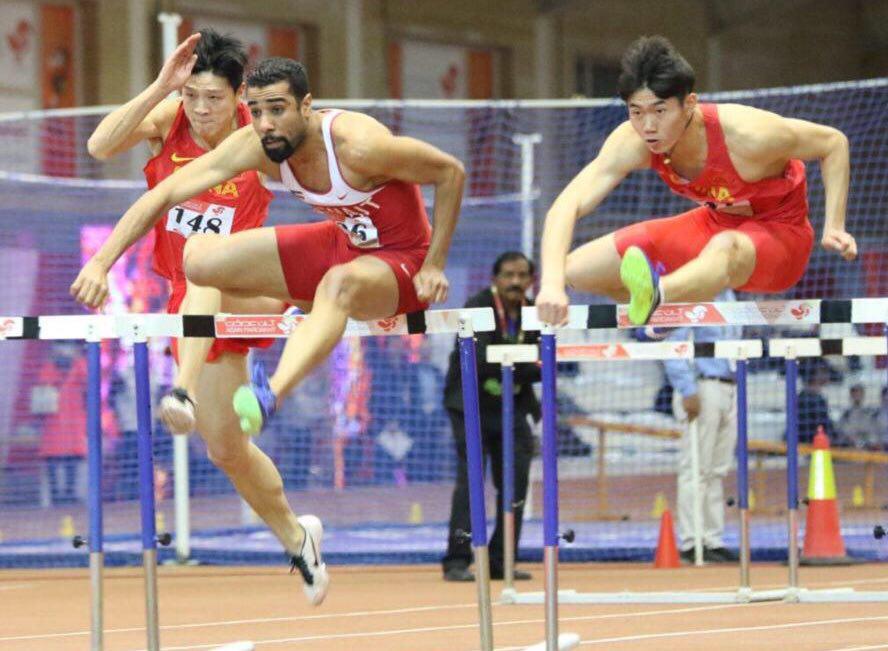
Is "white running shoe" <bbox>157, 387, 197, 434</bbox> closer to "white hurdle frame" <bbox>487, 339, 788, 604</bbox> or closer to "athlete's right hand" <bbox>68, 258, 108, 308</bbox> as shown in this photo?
"athlete's right hand" <bbox>68, 258, 108, 308</bbox>

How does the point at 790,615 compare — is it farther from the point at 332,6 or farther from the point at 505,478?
the point at 332,6

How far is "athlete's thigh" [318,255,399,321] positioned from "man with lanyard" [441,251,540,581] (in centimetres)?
359

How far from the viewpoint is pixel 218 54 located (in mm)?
5766

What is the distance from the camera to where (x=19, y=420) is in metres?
11.6

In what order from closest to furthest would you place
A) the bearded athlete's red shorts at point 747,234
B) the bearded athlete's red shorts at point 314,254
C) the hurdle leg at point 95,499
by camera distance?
1. the hurdle leg at point 95,499
2. the bearded athlete's red shorts at point 314,254
3. the bearded athlete's red shorts at point 747,234

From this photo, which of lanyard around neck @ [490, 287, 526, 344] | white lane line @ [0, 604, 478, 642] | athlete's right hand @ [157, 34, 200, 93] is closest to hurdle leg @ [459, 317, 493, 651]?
athlete's right hand @ [157, 34, 200, 93]

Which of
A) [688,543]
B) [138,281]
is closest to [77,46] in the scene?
[138,281]

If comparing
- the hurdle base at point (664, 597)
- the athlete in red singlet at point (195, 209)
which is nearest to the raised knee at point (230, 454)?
the athlete in red singlet at point (195, 209)

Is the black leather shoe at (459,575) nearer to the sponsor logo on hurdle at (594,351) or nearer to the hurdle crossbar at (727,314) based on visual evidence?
the sponsor logo on hurdle at (594,351)

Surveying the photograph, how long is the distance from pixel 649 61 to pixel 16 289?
276 inches

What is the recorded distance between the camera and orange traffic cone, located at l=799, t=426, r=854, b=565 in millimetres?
9242

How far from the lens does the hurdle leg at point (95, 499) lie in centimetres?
489

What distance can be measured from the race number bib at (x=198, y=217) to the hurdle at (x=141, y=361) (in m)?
0.92

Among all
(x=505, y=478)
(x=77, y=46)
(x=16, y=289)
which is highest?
(x=77, y=46)
